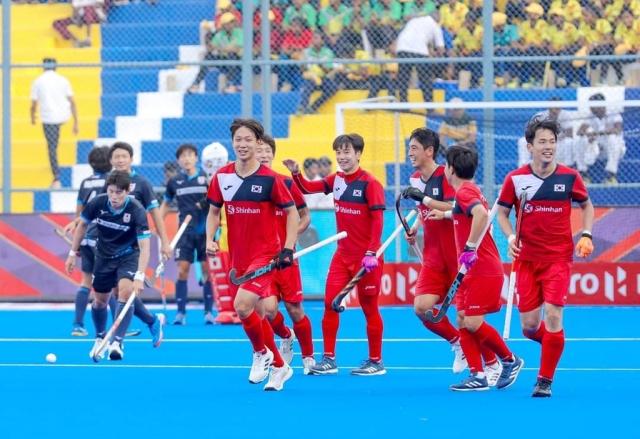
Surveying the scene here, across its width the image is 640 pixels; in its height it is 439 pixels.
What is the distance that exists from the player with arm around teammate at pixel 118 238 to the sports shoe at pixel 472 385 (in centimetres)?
327

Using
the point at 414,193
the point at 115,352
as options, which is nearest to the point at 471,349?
the point at 414,193

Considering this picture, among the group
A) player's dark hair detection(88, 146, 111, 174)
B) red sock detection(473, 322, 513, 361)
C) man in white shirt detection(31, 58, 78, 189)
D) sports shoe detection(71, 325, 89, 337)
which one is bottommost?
sports shoe detection(71, 325, 89, 337)

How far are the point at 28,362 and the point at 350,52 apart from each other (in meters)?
8.97

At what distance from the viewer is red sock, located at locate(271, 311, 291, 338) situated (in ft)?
35.1

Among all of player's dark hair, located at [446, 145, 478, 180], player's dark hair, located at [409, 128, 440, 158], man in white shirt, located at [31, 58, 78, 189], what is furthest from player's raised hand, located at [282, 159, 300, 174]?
man in white shirt, located at [31, 58, 78, 189]

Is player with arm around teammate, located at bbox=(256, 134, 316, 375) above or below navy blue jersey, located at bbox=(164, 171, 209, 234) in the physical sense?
below

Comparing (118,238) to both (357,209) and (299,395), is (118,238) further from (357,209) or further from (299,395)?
(299,395)

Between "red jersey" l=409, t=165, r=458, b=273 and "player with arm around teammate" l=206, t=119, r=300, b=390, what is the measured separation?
1138 mm

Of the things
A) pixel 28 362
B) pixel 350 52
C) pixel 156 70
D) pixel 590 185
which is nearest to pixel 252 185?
pixel 28 362

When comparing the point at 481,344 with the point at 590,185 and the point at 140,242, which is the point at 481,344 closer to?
the point at 140,242

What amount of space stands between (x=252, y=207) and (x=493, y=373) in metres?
2.05

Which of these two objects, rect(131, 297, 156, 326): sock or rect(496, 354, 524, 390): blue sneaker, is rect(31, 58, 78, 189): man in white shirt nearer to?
rect(131, 297, 156, 326): sock

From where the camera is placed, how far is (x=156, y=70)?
21.6m

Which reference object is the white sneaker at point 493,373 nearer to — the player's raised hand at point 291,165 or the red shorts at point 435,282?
the red shorts at point 435,282
